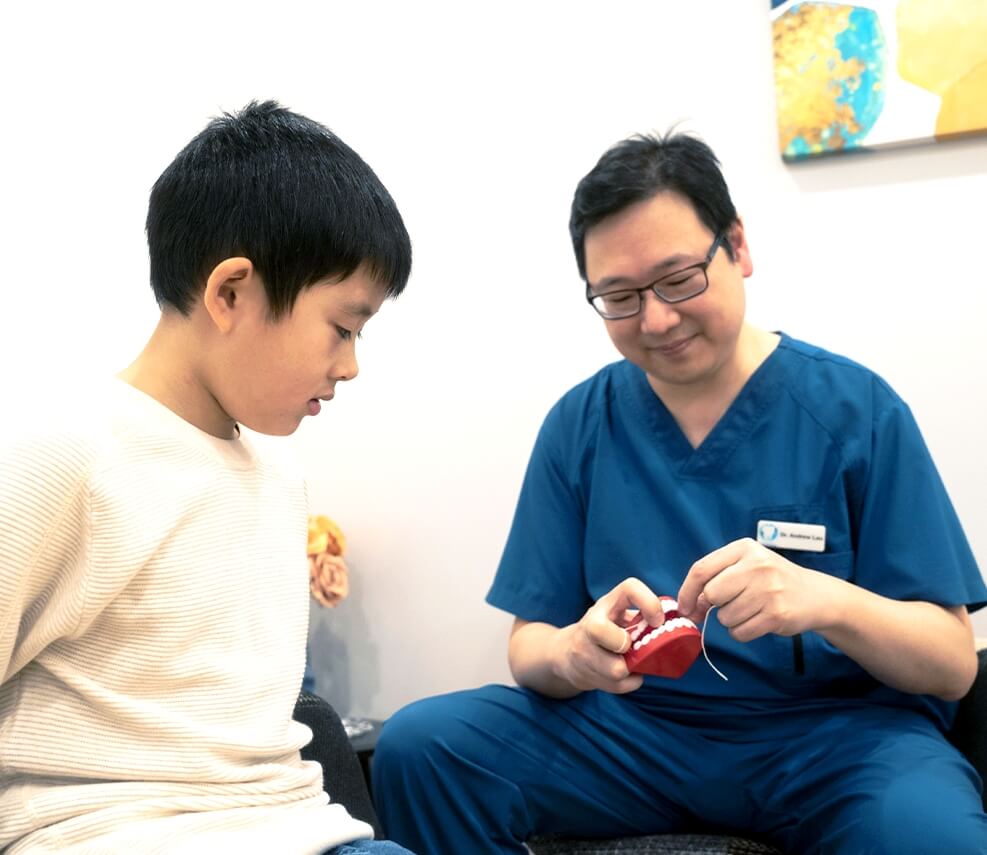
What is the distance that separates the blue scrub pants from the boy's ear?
0.74m

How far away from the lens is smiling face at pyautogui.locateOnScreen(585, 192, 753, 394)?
1.65 m

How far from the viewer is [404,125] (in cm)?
247

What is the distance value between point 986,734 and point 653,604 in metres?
0.56

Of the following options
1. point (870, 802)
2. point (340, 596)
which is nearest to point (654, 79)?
point (340, 596)

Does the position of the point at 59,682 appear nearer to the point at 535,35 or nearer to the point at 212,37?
the point at 535,35

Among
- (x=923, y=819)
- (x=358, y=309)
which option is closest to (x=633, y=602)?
(x=923, y=819)

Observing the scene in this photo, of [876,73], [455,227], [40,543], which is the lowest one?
[40,543]

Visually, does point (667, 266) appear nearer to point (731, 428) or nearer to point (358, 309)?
point (731, 428)

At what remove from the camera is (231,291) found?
1.20 metres

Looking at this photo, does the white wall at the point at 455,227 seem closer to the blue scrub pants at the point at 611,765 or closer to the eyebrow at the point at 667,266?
the eyebrow at the point at 667,266

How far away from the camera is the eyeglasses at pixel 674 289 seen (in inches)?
65.2

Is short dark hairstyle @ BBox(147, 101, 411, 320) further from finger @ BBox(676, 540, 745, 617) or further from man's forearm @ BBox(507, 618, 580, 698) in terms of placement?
man's forearm @ BBox(507, 618, 580, 698)

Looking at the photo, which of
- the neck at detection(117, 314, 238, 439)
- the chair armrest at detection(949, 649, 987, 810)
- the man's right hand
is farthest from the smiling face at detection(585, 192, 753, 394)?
the neck at detection(117, 314, 238, 439)

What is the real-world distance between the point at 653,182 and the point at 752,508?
1.63 feet
